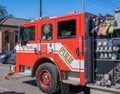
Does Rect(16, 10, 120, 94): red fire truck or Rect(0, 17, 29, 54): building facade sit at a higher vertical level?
Rect(0, 17, 29, 54): building facade

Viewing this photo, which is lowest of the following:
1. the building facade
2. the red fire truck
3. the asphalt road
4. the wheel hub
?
A: the asphalt road

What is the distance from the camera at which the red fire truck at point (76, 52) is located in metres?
7.01

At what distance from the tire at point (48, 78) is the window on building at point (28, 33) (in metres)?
1.30

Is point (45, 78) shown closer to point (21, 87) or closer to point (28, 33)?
point (21, 87)

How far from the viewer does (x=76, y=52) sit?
7641mm

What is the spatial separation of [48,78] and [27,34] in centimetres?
213

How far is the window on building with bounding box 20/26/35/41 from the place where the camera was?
9548mm

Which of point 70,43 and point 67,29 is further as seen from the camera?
point 67,29

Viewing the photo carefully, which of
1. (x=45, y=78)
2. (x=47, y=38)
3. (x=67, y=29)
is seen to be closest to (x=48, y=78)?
(x=45, y=78)

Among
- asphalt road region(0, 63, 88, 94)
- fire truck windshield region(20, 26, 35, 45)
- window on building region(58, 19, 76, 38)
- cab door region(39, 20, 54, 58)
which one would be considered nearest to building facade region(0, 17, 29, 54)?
asphalt road region(0, 63, 88, 94)

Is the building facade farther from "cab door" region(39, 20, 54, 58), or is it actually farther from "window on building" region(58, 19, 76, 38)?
"window on building" region(58, 19, 76, 38)

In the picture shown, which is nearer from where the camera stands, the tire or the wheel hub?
the tire

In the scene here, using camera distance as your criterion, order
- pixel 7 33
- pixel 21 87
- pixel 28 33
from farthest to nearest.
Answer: pixel 7 33 → pixel 21 87 → pixel 28 33

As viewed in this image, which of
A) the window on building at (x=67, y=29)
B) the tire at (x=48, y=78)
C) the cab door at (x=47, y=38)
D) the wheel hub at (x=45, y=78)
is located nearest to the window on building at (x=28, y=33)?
the cab door at (x=47, y=38)
